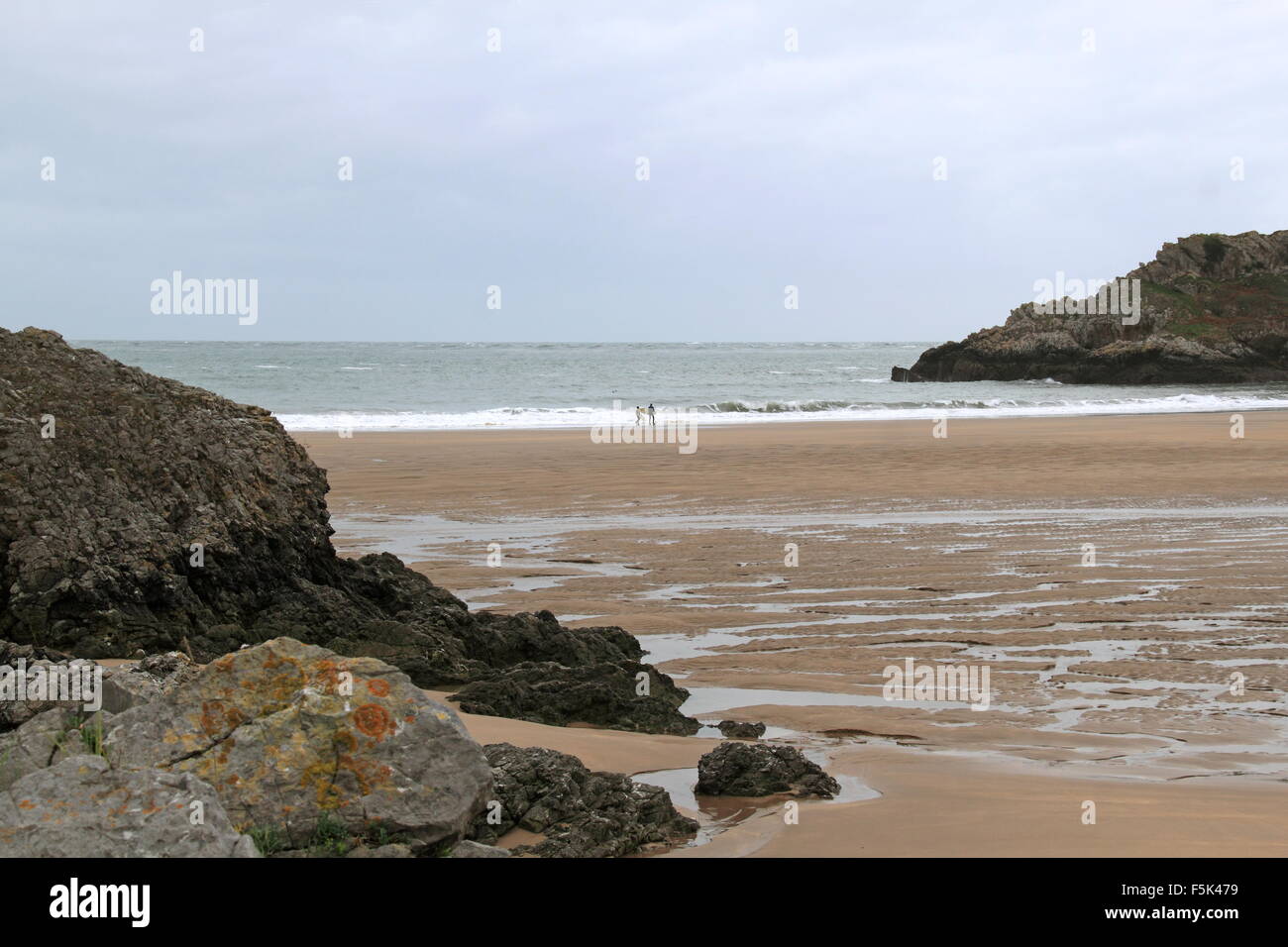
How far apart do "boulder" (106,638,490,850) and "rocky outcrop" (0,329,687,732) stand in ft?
7.55

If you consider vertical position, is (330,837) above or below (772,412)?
below

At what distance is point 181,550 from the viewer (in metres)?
7.25

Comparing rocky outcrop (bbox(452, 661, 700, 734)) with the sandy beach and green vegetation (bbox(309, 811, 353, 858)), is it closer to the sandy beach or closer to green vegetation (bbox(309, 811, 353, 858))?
the sandy beach

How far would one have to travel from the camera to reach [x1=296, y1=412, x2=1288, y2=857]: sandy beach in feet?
15.6

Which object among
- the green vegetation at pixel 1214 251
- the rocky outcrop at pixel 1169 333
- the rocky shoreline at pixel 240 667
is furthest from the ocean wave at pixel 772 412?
the green vegetation at pixel 1214 251

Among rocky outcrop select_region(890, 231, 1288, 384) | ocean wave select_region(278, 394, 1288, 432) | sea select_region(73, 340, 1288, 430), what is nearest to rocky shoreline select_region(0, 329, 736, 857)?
ocean wave select_region(278, 394, 1288, 432)

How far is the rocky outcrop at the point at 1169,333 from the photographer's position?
68.3m

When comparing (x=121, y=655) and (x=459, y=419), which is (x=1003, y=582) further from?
(x=459, y=419)

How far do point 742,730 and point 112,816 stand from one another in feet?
11.4

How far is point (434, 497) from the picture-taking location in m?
17.5

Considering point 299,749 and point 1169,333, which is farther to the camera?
point 1169,333

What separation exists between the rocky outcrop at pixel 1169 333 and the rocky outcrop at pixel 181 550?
6626cm

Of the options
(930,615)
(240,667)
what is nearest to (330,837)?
(240,667)

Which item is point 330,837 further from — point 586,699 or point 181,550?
point 181,550
